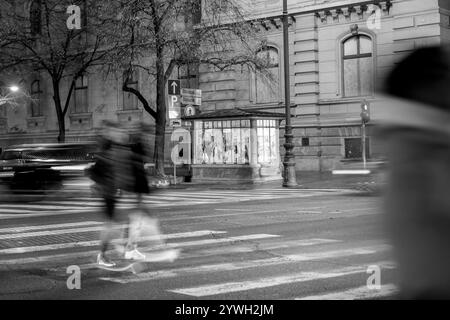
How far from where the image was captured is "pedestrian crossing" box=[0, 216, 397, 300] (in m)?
7.19

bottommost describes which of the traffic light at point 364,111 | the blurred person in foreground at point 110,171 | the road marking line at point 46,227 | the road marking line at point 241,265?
the road marking line at point 46,227

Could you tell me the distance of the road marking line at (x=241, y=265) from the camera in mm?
8117

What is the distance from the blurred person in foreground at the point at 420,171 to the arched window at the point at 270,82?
105ft

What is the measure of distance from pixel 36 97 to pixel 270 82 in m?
19.1

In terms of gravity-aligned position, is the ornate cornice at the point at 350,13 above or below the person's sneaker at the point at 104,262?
above

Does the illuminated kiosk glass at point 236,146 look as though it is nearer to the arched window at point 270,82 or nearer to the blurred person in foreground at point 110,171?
the arched window at point 270,82

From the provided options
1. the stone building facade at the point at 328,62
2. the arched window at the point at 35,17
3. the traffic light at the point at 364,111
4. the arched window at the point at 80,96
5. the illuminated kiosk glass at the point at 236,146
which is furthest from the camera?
the arched window at the point at 80,96

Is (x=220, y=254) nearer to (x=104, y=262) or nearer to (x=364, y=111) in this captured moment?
(x=104, y=262)

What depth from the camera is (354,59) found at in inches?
1280

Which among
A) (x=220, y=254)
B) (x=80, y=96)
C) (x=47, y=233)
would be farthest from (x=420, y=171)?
(x=80, y=96)

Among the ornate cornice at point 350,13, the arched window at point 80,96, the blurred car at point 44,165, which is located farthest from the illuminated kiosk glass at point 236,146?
the arched window at point 80,96

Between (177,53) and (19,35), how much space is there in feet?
39.2
